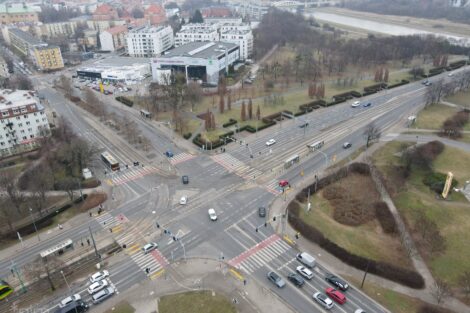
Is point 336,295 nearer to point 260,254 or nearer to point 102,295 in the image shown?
point 260,254

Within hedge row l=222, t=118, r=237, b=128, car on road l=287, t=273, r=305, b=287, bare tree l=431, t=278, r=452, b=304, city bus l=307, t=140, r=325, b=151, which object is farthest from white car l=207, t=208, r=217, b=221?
hedge row l=222, t=118, r=237, b=128

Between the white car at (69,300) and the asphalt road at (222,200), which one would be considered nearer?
the white car at (69,300)

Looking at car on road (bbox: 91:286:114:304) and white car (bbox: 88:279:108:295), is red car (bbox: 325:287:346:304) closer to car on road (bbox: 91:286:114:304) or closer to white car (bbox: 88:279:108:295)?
car on road (bbox: 91:286:114:304)

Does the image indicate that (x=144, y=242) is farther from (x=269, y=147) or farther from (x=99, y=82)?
(x=99, y=82)

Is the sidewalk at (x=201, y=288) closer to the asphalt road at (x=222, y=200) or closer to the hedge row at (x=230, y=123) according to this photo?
the asphalt road at (x=222, y=200)

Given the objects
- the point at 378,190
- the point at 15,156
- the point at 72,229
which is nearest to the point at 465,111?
the point at 378,190

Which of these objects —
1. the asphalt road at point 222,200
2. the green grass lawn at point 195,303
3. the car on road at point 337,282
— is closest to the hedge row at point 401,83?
the asphalt road at point 222,200
